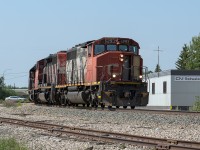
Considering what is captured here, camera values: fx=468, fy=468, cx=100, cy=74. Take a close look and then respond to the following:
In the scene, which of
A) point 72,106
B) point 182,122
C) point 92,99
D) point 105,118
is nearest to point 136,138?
point 182,122

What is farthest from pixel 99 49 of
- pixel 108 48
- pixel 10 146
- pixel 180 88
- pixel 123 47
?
pixel 180 88

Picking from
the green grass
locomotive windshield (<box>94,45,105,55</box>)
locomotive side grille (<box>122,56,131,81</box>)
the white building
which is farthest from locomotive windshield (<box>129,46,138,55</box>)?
the white building

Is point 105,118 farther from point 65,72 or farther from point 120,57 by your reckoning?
point 65,72

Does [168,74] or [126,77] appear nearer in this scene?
[126,77]

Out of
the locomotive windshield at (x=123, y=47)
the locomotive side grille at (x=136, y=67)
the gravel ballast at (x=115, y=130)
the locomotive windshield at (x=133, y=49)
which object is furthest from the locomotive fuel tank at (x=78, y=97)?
the locomotive windshield at (x=133, y=49)

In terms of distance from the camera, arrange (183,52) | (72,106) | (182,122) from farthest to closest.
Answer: (183,52) → (72,106) → (182,122)

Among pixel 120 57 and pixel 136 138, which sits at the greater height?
pixel 120 57

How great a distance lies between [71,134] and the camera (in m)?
13.1

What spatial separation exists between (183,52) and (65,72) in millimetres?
86052

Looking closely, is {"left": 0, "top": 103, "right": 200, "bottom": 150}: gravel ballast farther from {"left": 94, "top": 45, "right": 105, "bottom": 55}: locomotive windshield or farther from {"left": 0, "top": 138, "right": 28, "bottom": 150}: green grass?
{"left": 94, "top": 45, "right": 105, "bottom": 55}: locomotive windshield

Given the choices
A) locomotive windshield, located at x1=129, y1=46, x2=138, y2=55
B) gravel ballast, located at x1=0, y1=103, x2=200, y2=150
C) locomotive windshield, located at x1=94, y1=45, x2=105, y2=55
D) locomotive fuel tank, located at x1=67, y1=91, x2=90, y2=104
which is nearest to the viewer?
gravel ballast, located at x1=0, y1=103, x2=200, y2=150

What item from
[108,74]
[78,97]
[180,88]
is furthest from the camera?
[180,88]

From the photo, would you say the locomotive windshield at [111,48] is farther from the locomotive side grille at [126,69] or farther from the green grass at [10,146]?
the green grass at [10,146]

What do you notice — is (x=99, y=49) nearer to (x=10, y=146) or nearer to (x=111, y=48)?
(x=111, y=48)
